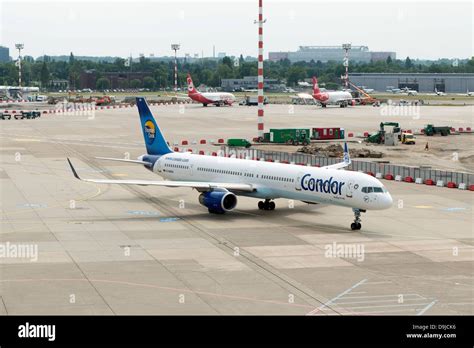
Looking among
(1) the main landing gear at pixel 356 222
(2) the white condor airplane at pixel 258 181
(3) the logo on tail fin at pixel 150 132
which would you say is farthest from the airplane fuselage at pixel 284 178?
(3) the logo on tail fin at pixel 150 132

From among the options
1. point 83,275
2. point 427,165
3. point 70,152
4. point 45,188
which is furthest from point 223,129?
point 83,275

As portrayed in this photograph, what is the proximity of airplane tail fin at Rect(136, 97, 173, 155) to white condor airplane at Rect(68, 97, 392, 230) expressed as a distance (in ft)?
0.31

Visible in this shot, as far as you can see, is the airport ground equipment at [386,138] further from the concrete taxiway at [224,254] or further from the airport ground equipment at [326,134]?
→ the concrete taxiway at [224,254]

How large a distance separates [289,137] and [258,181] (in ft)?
216

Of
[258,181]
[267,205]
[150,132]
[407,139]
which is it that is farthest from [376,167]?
[407,139]

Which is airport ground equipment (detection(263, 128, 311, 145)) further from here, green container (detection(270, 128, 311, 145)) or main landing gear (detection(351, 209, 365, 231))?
main landing gear (detection(351, 209, 365, 231))

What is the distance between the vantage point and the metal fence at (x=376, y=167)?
85.9 meters

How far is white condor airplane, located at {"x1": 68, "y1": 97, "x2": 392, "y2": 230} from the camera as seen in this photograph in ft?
201

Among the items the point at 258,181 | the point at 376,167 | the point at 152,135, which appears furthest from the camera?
the point at 376,167

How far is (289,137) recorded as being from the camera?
133875 millimetres

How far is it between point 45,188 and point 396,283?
46192 millimetres

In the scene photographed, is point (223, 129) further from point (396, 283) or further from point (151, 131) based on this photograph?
point (396, 283)

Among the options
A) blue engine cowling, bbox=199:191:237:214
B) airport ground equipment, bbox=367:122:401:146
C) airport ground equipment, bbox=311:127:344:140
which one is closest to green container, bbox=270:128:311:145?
airport ground equipment, bbox=311:127:344:140

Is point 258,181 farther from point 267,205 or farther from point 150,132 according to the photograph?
point 150,132
